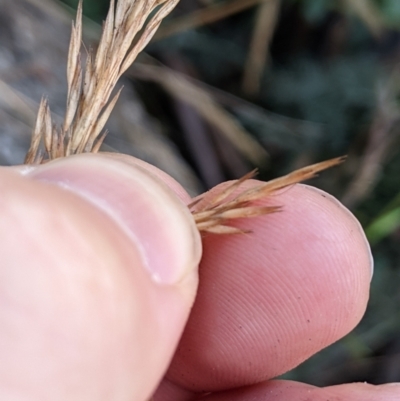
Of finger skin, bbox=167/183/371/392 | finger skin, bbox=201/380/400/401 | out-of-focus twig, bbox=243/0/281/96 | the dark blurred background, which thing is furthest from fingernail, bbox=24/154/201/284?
out-of-focus twig, bbox=243/0/281/96

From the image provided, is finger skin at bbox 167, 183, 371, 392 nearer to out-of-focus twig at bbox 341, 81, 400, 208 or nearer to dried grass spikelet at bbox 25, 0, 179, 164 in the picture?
dried grass spikelet at bbox 25, 0, 179, 164

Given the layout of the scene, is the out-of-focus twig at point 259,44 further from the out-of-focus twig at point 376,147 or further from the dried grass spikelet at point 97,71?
the dried grass spikelet at point 97,71

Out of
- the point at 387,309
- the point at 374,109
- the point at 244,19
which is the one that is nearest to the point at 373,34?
the point at 374,109

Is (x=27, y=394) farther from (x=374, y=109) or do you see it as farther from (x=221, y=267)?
(x=374, y=109)

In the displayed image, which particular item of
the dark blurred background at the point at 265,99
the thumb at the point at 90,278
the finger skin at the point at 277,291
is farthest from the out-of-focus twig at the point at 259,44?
the thumb at the point at 90,278

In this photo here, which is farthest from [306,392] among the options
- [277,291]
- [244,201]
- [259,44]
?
[259,44]

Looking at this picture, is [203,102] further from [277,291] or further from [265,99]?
[277,291]

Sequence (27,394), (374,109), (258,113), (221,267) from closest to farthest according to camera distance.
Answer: (27,394), (221,267), (374,109), (258,113)
